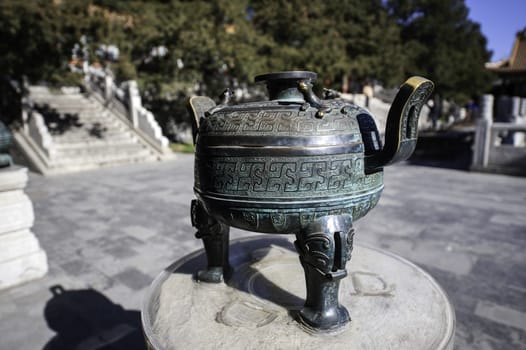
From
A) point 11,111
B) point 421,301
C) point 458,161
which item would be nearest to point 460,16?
point 458,161

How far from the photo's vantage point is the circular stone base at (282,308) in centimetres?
185

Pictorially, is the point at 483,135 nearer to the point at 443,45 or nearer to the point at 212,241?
the point at 212,241

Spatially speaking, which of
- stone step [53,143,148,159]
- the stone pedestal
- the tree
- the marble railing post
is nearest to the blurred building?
the tree

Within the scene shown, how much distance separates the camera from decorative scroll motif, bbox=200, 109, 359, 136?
1.73 m

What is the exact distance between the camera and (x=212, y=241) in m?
2.44

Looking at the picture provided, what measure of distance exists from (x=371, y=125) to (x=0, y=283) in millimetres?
3724

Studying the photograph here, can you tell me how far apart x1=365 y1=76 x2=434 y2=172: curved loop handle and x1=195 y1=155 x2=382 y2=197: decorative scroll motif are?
0.43ft

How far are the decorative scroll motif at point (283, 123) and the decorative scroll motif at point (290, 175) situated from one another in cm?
13

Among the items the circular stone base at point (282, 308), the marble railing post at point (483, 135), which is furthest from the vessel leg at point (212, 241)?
the marble railing post at point (483, 135)

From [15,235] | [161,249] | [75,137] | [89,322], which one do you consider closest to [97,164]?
[75,137]

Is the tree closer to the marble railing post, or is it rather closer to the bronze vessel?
the marble railing post

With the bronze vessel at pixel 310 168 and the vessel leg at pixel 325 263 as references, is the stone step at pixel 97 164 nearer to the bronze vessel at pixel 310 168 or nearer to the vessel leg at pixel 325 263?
the bronze vessel at pixel 310 168

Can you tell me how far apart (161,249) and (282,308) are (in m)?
2.67

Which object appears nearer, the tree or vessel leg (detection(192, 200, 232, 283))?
vessel leg (detection(192, 200, 232, 283))
